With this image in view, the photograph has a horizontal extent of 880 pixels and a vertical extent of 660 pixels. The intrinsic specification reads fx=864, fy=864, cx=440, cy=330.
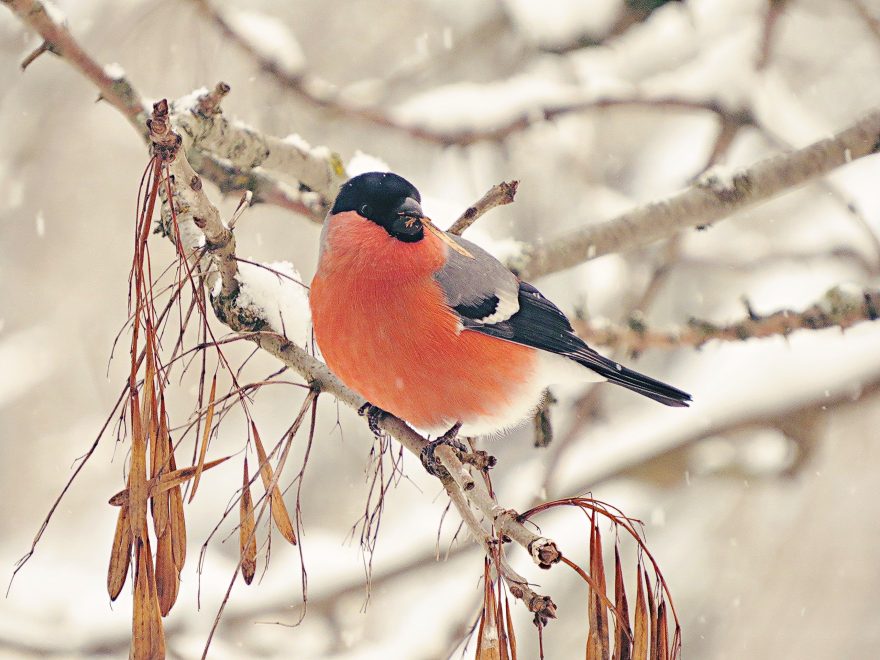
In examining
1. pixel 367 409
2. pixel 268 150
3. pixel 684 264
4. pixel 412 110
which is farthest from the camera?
pixel 684 264

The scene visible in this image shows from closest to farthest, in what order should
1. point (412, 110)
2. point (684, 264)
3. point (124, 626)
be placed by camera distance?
point (124, 626), point (412, 110), point (684, 264)

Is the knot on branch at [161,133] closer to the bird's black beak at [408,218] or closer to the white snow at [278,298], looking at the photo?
the white snow at [278,298]

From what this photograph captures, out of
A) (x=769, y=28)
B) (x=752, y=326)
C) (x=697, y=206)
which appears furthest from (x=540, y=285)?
(x=697, y=206)

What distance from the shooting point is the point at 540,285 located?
445 cm

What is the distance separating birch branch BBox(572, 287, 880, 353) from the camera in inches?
95.6

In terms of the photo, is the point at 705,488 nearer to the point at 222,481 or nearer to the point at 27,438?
the point at 222,481

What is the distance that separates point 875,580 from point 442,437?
3.04 m

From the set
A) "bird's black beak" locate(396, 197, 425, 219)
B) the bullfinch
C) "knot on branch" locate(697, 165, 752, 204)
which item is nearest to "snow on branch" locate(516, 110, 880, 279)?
"knot on branch" locate(697, 165, 752, 204)

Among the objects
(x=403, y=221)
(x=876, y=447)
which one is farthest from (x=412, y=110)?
(x=876, y=447)

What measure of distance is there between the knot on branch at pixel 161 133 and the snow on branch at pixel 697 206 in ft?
4.73

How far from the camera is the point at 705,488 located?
4.30 metres

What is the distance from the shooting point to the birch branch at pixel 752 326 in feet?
7.97

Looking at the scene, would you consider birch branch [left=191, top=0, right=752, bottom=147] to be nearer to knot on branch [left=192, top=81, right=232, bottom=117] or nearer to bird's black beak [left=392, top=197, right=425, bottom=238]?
bird's black beak [left=392, top=197, right=425, bottom=238]

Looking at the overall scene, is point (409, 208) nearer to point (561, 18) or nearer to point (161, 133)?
point (161, 133)
